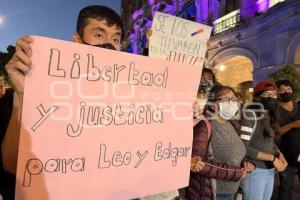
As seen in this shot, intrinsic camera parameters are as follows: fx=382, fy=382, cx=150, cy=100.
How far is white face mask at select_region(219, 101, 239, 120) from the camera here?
358 centimetres

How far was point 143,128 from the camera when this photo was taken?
232cm

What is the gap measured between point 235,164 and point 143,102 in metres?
1.52

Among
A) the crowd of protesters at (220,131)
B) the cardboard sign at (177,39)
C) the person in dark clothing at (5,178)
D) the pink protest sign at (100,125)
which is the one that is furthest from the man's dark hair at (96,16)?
the person in dark clothing at (5,178)

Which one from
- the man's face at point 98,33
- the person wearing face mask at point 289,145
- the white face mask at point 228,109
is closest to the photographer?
the man's face at point 98,33

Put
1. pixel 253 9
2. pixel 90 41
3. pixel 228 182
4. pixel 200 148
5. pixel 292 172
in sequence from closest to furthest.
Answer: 1. pixel 90 41
2. pixel 200 148
3. pixel 228 182
4. pixel 292 172
5. pixel 253 9

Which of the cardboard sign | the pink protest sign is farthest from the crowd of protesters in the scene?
the cardboard sign

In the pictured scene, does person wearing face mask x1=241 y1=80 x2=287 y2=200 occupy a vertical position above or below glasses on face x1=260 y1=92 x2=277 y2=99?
below

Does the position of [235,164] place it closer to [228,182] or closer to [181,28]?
[228,182]

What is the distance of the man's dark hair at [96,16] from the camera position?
2.46 metres

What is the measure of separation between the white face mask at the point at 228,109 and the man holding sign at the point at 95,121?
1.01 metres

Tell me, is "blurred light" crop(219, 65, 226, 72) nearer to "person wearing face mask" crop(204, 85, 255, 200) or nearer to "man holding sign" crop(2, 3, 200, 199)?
"person wearing face mask" crop(204, 85, 255, 200)

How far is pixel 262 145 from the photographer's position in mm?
4250

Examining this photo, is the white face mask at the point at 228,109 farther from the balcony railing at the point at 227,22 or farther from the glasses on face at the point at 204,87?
the balcony railing at the point at 227,22

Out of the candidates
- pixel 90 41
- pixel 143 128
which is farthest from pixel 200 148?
pixel 90 41
